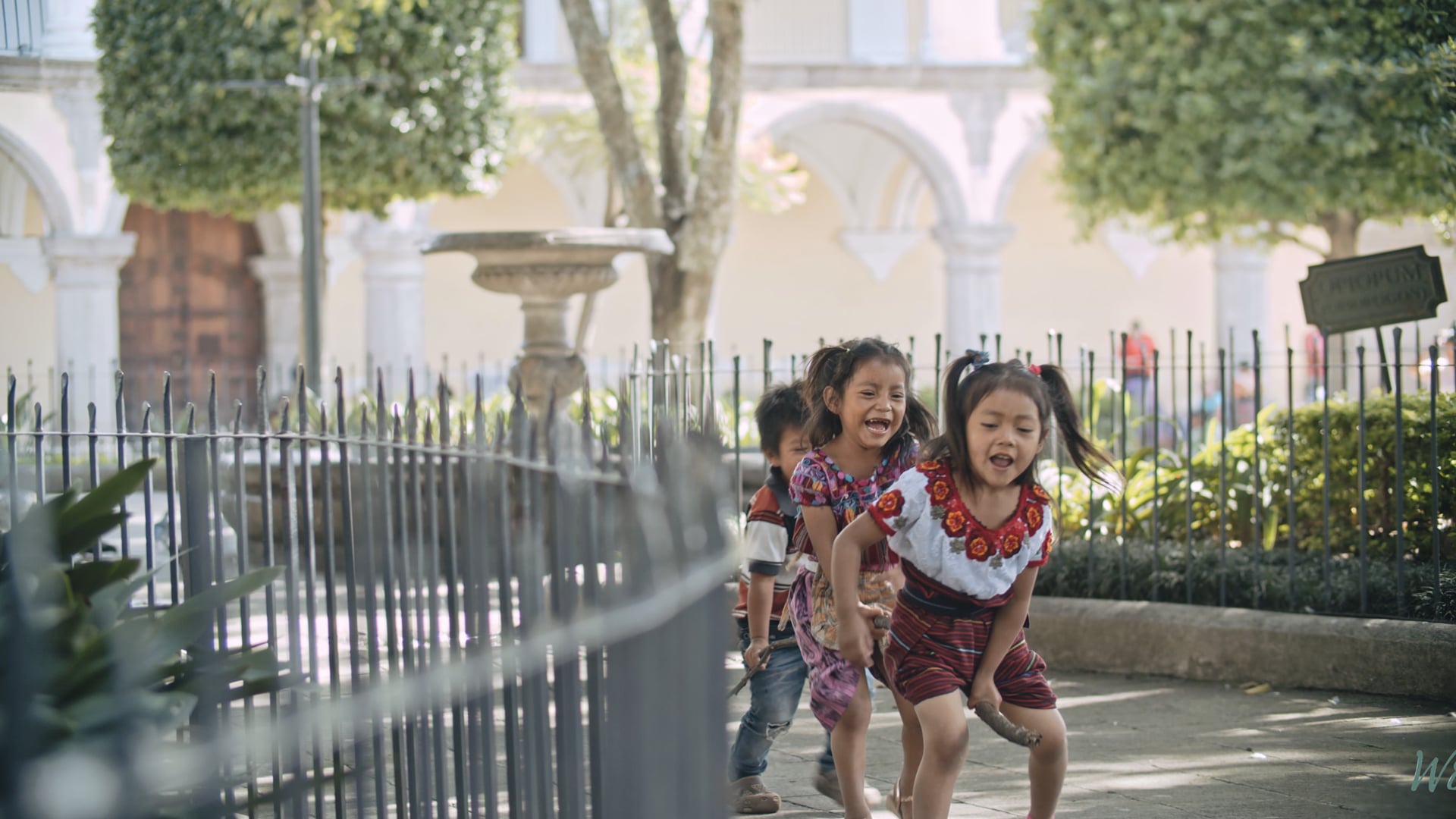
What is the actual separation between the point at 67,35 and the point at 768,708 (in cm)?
1445

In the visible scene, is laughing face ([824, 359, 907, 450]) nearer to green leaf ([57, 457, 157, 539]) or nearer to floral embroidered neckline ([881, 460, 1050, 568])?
floral embroidered neckline ([881, 460, 1050, 568])

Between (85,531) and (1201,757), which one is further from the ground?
(85,531)

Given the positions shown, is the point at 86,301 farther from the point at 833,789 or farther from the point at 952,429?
the point at 952,429

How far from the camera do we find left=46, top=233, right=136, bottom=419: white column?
16453 millimetres

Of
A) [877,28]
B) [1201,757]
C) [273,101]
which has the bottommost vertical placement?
[1201,757]

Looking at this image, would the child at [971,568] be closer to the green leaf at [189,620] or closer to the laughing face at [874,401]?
Result: the laughing face at [874,401]

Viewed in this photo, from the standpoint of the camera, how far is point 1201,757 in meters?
4.68

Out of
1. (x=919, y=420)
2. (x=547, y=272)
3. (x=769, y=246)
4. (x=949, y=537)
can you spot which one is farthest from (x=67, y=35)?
(x=949, y=537)

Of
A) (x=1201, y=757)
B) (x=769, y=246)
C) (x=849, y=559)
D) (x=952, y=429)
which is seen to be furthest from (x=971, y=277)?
(x=849, y=559)

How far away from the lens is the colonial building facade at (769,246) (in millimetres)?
16609

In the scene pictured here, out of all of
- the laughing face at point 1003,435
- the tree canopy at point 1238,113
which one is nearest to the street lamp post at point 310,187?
the tree canopy at point 1238,113

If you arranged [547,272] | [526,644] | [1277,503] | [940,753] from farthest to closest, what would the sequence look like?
1. [547,272]
2. [1277,503]
3. [940,753]
4. [526,644]

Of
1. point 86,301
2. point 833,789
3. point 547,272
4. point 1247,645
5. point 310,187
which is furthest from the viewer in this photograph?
point 86,301

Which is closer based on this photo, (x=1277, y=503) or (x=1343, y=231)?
(x=1277, y=503)
